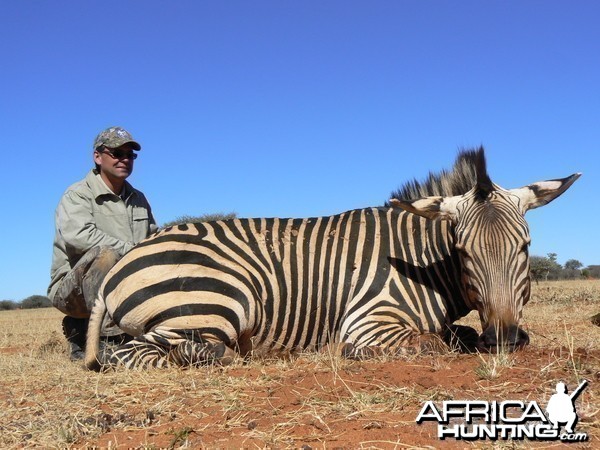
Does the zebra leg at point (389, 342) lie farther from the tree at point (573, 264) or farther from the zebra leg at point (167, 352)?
the tree at point (573, 264)

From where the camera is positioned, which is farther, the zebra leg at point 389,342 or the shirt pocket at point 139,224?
the shirt pocket at point 139,224

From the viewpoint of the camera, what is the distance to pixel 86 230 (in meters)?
5.36

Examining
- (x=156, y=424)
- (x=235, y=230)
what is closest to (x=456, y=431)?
(x=156, y=424)

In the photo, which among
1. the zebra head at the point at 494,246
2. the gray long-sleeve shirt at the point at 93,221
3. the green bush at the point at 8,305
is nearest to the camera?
the zebra head at the point at 494,246

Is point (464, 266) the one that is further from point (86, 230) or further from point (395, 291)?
point (86, 230)

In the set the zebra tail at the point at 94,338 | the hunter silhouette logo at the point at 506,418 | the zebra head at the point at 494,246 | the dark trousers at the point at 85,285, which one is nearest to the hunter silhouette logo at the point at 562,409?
the hunter silhouette logo at the point at 506,418

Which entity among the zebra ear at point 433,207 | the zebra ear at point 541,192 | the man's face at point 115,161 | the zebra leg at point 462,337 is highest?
the man's face at point 115,161

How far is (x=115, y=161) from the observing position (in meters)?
5.67

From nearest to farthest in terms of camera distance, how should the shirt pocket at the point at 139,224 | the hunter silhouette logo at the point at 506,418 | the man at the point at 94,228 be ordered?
1. the hunter silhouette logo at the point at 506,418
2. the man at the point at 94,228
3. the shirt pocket at the point at 139,224

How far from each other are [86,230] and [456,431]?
3993 mm

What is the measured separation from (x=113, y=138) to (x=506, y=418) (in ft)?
14.4

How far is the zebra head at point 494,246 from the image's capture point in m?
3.64

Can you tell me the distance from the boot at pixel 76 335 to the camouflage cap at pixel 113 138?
1.60 metres

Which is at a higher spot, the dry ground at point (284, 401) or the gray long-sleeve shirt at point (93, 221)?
the gray long-sleeve shirt at point (93, 221)
